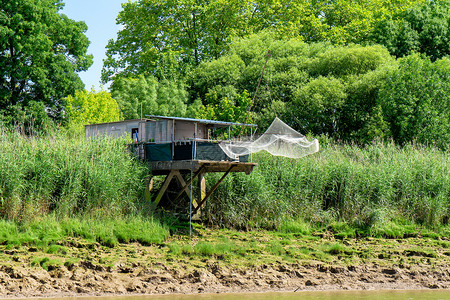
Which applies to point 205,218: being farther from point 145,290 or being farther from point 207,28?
point 207,28

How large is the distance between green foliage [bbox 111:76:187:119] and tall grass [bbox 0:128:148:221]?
42.2 feet

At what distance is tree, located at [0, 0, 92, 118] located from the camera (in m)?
35.0

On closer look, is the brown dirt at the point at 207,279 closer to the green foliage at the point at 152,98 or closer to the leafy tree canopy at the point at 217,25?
the green foliage at the point at 152,98

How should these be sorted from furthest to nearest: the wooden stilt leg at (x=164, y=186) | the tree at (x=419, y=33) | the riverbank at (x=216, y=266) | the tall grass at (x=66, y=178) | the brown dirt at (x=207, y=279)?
1. the tree at (x=419, y=33)
2. the wooden stilt leg at (x=164, y=186)
3. the tall grass at (x=66, y=178)
4. the riverbank at (x=216, y=266)
5. the brown dirt at (x=207, y=279)

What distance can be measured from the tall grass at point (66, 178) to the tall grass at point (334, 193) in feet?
10.7

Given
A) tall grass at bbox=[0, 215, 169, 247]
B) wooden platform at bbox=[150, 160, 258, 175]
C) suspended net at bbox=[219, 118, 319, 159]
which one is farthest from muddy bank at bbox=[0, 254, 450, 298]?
suspended net at bbox=[219, 118, 319, 159]

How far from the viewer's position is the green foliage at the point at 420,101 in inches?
1120

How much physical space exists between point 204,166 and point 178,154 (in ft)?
3.04

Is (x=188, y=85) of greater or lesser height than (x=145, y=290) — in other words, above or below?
above

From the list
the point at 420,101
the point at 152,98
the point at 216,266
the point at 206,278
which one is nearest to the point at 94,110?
the point at 152,98

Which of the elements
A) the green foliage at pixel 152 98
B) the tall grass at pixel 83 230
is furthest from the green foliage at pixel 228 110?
the tall grass at pixel 83 230

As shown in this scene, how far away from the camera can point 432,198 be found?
23.1 metres

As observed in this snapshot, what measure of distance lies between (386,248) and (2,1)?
25.6 meters

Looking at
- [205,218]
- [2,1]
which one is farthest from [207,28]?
[205,218]
